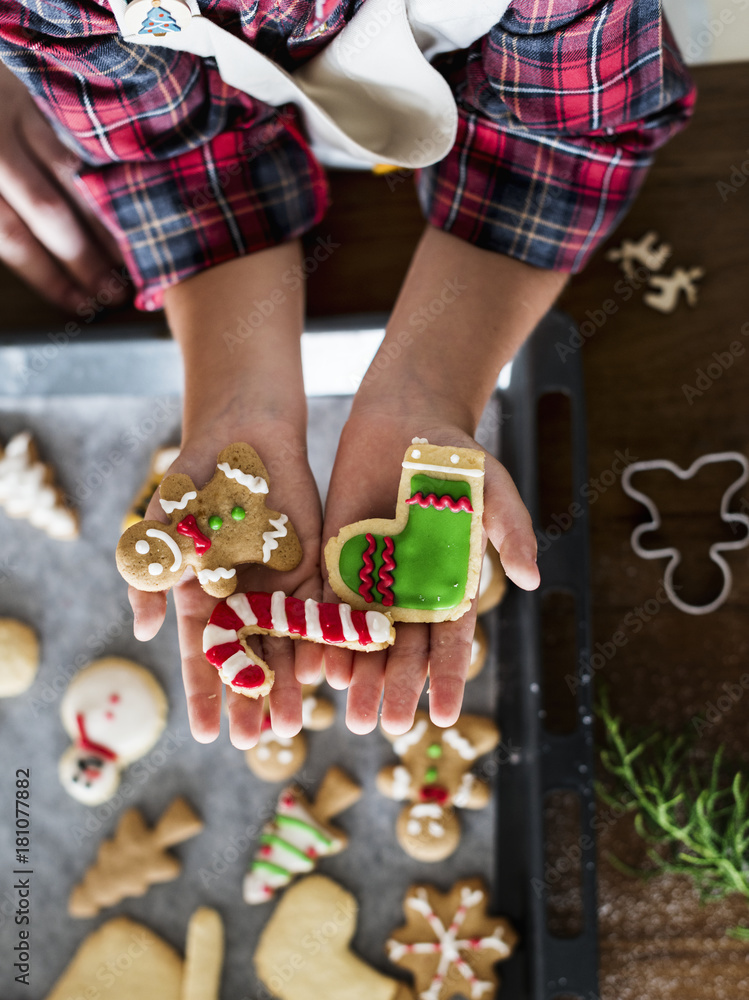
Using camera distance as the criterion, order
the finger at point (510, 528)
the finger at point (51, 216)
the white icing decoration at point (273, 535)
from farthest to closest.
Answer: the finger at point (51, 216) < the white icing decoration at point (273, 535) < the finger at point (510, 528)

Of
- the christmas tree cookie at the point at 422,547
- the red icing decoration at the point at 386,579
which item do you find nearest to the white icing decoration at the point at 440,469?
the christmas tree cookie at the point at 422,547

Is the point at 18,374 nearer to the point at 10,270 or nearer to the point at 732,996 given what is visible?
the point at 10,270

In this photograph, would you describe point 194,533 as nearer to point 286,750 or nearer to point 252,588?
point 252,588

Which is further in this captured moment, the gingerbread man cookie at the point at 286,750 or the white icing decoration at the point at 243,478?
the gingerbread man cookie at the point at 286,750

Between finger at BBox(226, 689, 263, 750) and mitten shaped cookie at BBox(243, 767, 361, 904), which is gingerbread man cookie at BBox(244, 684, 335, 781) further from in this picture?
finger at BBox(226, 689, 263, 750)

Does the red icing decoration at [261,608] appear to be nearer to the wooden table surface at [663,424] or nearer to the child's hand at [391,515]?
the child's hand at [391,515]

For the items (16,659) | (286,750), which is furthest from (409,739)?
(16,659)

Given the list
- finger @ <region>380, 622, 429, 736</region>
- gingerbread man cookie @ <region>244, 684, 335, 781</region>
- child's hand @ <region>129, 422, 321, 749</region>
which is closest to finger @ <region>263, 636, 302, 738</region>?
child's hand @ <region>129, 422, 321, 749</region>
